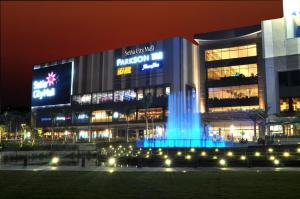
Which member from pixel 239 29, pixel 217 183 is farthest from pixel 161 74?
pixel 217 183

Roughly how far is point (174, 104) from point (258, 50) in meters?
25.2

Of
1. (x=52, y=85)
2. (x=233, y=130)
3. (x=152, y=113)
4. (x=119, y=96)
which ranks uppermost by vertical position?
(x=52, y=85)

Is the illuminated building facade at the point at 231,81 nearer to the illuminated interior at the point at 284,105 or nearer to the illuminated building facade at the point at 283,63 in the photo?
the illuminated building facade at the point at 283,63

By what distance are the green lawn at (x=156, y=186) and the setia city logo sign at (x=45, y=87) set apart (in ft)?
352

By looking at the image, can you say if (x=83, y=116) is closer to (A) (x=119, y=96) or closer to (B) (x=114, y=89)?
(B) (x=114, y=89)

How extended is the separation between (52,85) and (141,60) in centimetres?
3520

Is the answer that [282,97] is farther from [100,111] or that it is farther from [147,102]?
[100,111]

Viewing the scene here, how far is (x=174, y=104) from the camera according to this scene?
100 metres

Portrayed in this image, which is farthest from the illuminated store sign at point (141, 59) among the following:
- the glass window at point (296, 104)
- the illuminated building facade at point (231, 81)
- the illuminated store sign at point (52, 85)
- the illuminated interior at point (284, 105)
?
the glass window at point (296, 104)

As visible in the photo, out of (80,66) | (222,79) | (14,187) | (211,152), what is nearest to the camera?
(14,187)

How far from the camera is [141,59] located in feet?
355

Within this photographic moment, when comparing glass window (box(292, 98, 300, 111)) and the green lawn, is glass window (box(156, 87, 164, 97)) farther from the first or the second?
the green lawn

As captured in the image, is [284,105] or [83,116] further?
[83,116]

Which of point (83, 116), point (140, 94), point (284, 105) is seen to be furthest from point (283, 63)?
point (83, 116)
